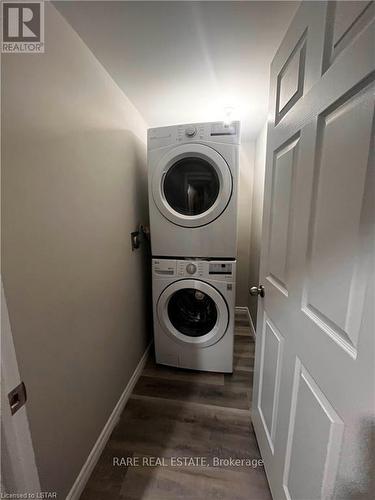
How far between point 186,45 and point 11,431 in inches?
61.0

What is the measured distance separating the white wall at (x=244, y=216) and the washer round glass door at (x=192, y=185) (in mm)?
1157

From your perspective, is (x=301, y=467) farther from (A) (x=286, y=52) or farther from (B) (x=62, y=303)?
(A) (x=286, y=52)

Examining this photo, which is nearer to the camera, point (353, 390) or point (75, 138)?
point (353, 390)

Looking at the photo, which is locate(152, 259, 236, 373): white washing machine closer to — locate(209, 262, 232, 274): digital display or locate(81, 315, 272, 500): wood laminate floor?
locate(209, 262, 232, 274): digital display

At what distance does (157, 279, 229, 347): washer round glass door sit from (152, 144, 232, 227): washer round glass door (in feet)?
1.72

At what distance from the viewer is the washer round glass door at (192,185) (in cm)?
143

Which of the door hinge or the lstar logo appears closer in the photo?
the door hinge

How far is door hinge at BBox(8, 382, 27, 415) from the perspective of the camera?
1.56 feet

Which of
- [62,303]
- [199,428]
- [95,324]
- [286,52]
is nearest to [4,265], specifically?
[62,303]

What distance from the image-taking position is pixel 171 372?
1774 mm

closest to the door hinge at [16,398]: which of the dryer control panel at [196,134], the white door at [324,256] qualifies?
the white door at [324,256]

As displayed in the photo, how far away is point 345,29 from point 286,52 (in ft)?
1.29

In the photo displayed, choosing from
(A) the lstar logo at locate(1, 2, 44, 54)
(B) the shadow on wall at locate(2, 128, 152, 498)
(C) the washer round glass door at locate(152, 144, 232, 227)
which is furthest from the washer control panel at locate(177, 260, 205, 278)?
(A) the lstar logo at locate(1, 2, 44, 54)

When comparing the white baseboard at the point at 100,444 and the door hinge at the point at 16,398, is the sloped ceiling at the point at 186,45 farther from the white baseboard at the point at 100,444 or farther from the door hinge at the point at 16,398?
the white baseboard at the point at 100,444
